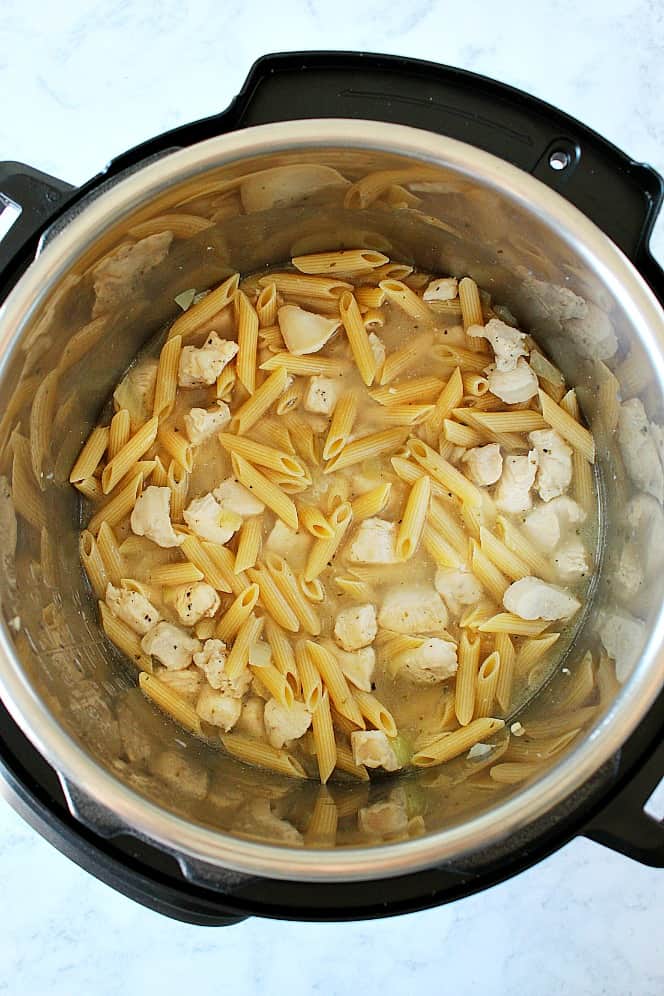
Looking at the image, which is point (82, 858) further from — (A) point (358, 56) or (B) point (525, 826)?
(A) point (358, 56)

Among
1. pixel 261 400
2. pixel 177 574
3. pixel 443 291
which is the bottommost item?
pixel 177 574

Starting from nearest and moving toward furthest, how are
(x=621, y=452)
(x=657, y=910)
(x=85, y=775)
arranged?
Answer: (x=85, y=775), (x=621, y=452), (x=657, y=910)

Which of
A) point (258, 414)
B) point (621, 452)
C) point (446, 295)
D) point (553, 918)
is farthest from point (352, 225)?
point (553, 918)

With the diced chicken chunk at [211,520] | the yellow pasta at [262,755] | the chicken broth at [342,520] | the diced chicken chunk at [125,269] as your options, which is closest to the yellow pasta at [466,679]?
the chicken broth at [342,520]

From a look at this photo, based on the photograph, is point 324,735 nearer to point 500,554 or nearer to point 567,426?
point 500,554

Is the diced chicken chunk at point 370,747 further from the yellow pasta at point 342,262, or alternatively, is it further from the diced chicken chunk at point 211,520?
the yellow pasta at point 342,262

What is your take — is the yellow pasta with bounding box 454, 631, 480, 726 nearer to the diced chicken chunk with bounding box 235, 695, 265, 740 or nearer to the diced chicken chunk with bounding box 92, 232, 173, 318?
the diced chicken chunk with bounding box 235, 695, 265, 740

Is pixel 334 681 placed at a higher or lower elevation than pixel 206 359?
lower

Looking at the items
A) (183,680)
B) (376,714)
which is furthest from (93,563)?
(376,714)
